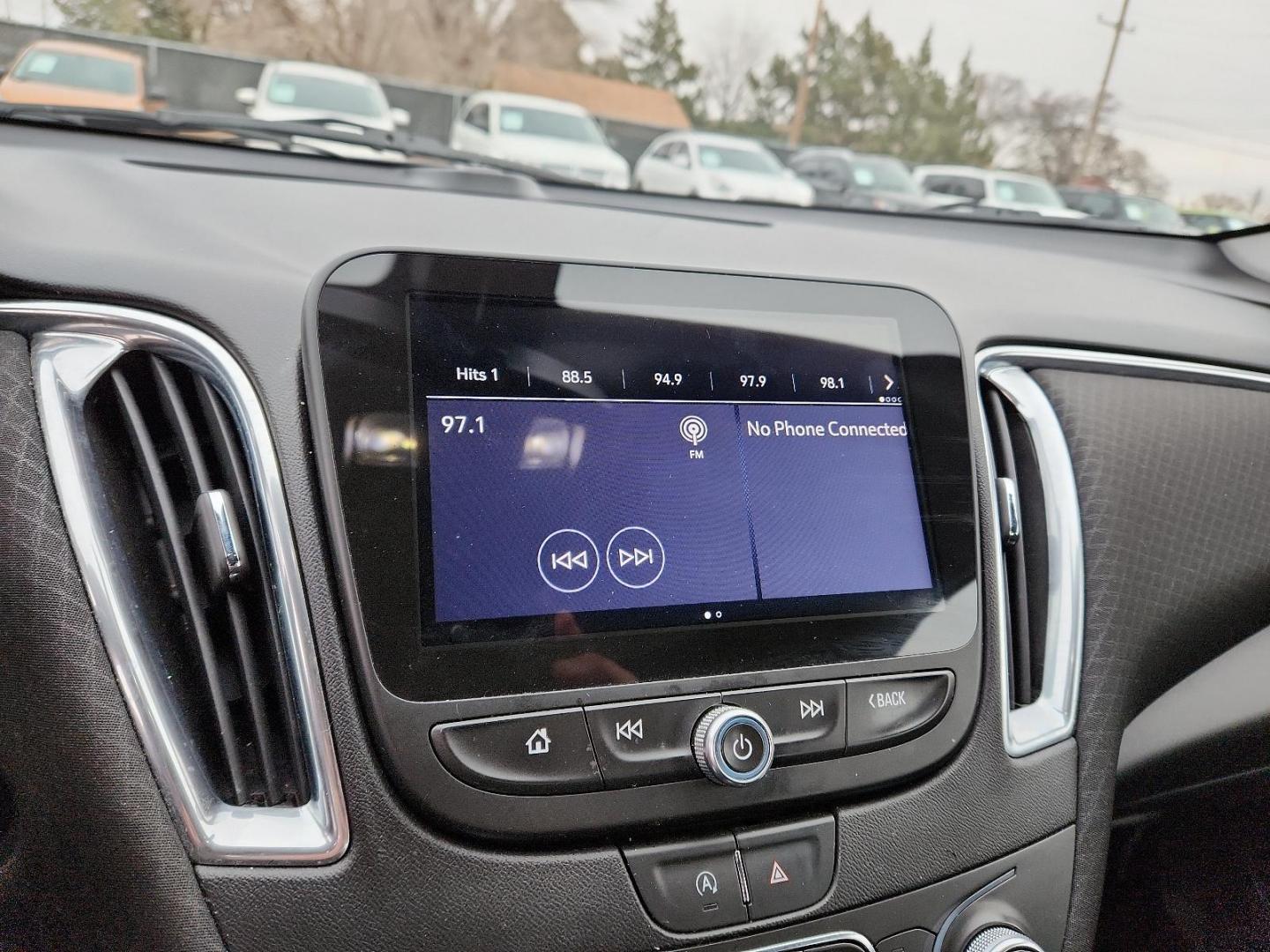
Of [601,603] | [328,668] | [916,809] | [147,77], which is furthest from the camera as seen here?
[147,77]

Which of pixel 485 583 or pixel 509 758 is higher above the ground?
pixel 485 583

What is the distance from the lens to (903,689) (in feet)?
4.38

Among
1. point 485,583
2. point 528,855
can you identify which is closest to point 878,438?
point 485,583

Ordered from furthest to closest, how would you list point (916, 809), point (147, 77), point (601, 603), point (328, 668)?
point (147, 77) < point (916, 809) < point (601, 603) < point (328, 668)

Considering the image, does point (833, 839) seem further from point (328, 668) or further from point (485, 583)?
point (328, 668)

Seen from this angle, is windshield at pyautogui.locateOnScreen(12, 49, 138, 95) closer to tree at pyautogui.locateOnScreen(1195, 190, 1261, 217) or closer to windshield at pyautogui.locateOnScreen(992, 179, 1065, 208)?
windshield at pyautogui.locateOnScreen(992, 179, 1065, 208)

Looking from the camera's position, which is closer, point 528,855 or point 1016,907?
point 528,855

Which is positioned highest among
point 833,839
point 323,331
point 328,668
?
point 323,331

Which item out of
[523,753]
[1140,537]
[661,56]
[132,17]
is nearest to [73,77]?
[132,17]

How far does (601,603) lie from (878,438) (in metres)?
0.48

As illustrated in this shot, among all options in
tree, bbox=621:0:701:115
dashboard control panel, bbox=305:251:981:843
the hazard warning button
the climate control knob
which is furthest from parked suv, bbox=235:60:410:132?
the hazard warning button

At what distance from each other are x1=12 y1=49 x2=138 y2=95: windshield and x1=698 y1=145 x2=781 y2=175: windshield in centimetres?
158

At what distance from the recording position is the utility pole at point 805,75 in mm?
2014

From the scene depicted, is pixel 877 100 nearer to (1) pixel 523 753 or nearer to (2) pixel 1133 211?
(2) pixel 1133 211
